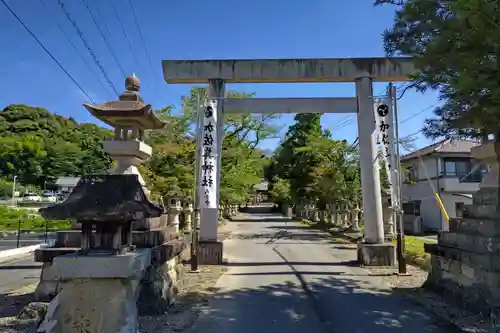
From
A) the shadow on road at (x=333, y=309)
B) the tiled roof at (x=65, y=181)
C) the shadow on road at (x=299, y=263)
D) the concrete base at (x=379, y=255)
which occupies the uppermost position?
the tiled roof at (x=65, y=181)

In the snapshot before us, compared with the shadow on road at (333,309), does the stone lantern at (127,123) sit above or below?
above

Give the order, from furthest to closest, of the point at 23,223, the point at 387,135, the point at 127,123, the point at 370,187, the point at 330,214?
the point at 23,223 < the point at 330,214 < the point at 370,187 < the point at 387,135 < the point at 127,123

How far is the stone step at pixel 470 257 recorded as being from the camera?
5613mm

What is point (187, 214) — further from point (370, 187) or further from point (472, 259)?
point (472, 259)

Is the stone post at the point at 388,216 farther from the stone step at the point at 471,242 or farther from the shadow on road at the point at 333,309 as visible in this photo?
the stone step at the point at 471,242

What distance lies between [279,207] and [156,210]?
186ft

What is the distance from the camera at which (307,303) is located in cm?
712

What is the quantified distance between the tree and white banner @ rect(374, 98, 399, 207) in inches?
177

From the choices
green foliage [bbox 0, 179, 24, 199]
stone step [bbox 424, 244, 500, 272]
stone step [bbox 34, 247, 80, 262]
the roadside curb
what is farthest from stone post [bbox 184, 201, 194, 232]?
green foliage [bbox 0, 179, 24, 199]

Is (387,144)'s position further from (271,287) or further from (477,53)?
(477,53)

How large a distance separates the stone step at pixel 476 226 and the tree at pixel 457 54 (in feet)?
4.90

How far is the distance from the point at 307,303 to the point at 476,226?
338 cm

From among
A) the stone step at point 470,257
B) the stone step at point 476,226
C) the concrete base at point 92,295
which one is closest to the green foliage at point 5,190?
the concrete base at point 92,295

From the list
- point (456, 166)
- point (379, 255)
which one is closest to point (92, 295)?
point (379, 255)
